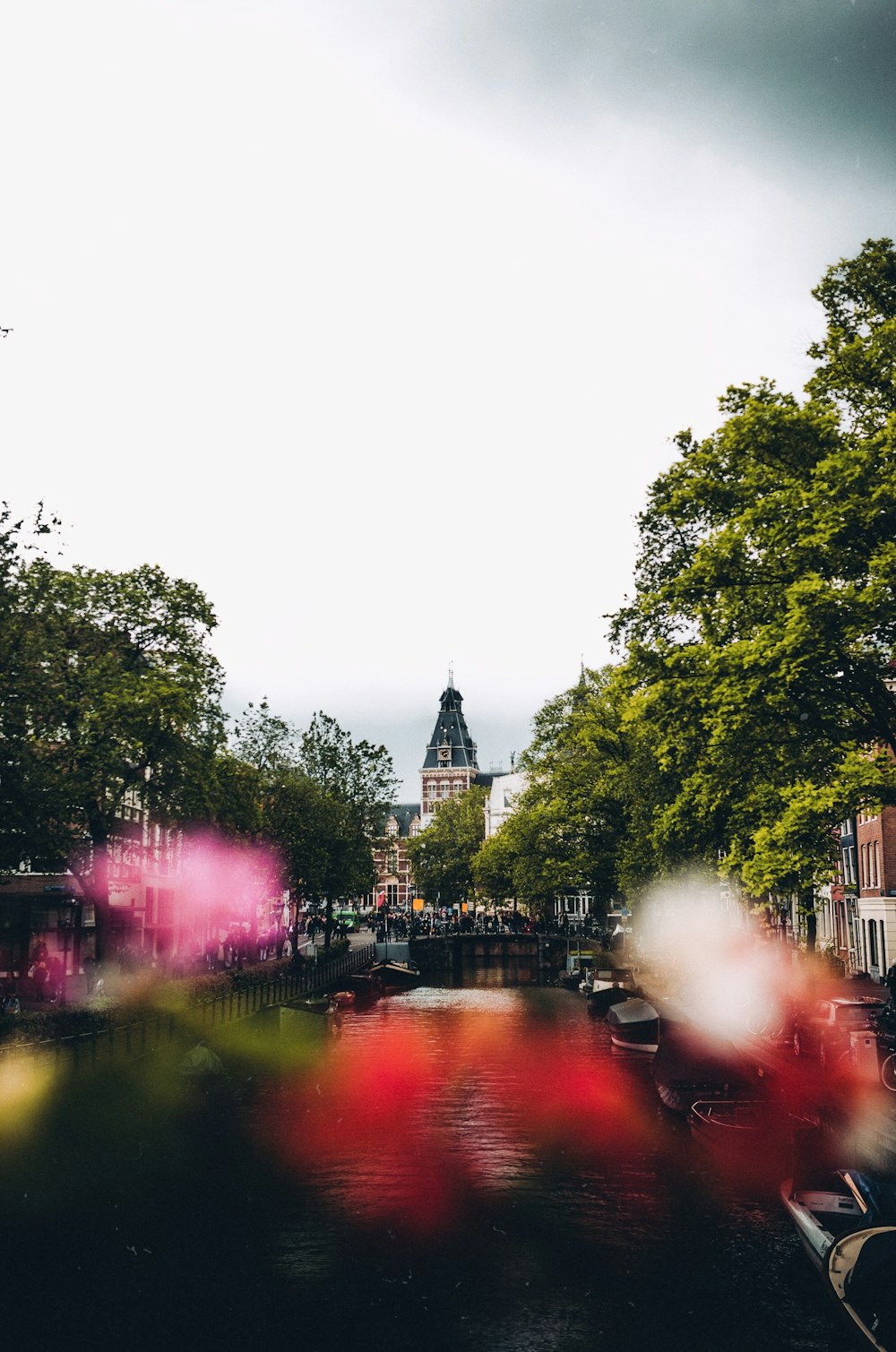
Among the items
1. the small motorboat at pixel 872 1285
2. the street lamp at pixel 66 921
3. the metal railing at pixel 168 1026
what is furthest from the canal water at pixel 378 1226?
the street lamp at pixel 66 921

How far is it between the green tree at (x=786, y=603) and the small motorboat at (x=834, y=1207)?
10.7 metres

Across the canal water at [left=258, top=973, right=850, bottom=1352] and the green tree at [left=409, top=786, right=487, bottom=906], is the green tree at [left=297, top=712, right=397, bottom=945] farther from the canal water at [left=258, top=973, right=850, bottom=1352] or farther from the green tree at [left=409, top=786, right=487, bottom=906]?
the green tree at [left=409, top=786, right=487, bottom=906]

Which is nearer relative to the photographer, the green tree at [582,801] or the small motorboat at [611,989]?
the small motorboat at [611,989]

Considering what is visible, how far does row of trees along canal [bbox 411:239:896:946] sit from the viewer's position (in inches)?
1152

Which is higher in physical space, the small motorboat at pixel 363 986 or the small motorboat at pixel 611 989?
the small motorboat at pixel 611 989

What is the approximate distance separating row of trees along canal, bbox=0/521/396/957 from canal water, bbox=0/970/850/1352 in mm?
8709

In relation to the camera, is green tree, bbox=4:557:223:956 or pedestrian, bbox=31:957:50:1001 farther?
pedestrian, bbox=31:957:50:1001

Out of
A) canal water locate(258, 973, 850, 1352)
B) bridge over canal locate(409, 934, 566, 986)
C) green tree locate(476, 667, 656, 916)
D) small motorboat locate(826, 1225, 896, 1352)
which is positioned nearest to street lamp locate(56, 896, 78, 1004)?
canal water locate(258, 973, 850, 1352)

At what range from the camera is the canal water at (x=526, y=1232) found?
59.0 feet

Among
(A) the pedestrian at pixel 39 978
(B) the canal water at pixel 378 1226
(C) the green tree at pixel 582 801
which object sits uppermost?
(C) the green tree at pixel 582 801

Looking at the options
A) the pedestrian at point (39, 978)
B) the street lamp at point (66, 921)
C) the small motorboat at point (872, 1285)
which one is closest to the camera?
the small motorboat at point (872, 1285)

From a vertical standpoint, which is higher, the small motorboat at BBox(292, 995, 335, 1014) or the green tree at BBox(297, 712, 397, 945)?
the green tree at BBox(297, 712, 397, 945)

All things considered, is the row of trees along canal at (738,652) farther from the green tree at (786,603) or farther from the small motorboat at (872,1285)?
the small motorboat at (872,1285)

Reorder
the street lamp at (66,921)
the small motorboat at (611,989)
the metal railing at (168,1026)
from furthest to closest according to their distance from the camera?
the small motorboat at (611,989) → the street lamp at (66,921) → the metal railing at (168,1026)
